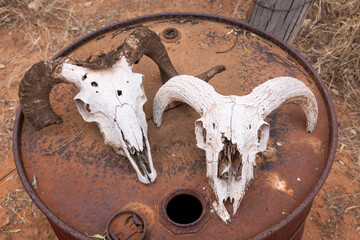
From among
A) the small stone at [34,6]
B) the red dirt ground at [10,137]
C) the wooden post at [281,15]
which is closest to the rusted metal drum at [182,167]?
the wooden post at [281,15]

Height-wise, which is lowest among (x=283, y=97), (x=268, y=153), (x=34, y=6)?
(x=34, y=6)

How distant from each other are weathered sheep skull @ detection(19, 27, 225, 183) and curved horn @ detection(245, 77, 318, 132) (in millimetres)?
317

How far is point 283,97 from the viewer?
141 centimetres

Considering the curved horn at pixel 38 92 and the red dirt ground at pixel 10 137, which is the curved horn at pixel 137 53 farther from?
the red dirt ground at pixel 10 137

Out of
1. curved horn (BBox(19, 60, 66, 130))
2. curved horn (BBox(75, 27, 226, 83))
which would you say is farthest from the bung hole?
curved horn (BBox(19, 60, 66, 130))

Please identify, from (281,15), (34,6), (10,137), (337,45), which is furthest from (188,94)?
(34,6)

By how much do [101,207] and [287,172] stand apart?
0.85 metres

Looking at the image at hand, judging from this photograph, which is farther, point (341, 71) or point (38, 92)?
point (341, 71)

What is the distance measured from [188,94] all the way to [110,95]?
0.36 meters

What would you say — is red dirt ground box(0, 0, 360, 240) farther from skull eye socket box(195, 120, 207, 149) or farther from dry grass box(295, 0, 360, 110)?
skull eye socket box(195, 120, 207, 149)

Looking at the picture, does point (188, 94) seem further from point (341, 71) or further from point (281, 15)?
point (341, 71)

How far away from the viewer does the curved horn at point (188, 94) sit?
137 cm

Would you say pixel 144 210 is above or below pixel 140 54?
below

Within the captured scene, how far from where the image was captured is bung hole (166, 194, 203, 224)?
1370 millimetres
